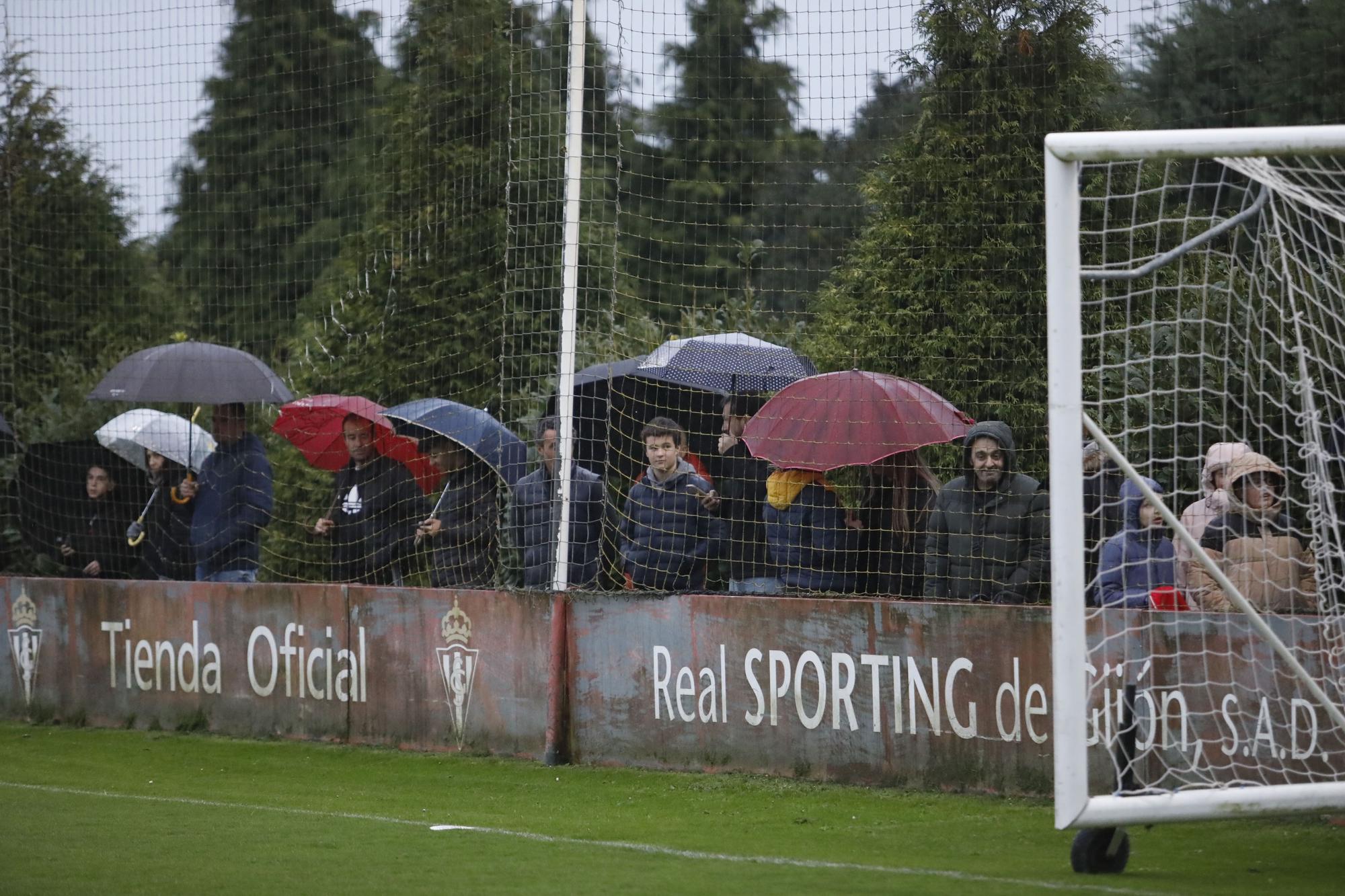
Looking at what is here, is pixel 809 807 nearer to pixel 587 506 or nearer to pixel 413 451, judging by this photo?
pixel 587 506

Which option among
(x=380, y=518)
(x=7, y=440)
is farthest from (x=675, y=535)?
(x=7, y=440)

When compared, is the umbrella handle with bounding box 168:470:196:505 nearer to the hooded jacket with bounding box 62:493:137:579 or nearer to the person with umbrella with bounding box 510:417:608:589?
the hooded jacket with bounding box 62:493:137:579

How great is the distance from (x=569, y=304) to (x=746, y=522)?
1592 millimetres

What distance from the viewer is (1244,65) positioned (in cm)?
1426

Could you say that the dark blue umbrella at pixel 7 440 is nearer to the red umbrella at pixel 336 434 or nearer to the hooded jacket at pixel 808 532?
the red umbrella at pixel 336 434

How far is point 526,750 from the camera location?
9383 millimetres

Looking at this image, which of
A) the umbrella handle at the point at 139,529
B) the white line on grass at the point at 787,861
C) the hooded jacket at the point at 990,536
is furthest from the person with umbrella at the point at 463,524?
the white line on grass at the point at 787,861

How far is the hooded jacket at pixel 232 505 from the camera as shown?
1135 cm

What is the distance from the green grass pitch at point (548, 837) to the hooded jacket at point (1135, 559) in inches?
40.8

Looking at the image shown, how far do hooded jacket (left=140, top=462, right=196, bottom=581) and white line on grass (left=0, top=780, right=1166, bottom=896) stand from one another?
312cm

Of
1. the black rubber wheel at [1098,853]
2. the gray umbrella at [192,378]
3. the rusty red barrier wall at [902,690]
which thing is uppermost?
the gray umbrella at [192,378]

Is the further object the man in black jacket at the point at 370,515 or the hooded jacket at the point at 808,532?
Result: the man in black jacket at the point at 370,515

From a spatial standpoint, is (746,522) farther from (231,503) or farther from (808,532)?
(231,503)

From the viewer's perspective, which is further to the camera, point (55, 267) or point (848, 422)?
point (55, 267)
